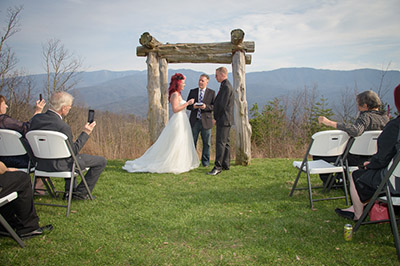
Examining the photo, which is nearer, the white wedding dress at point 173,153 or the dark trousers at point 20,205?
the dark trousers at point 20,205

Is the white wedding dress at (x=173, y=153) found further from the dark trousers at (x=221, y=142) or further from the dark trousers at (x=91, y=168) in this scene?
the dark trousers at (x=91, y=168)

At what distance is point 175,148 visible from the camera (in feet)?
21.5

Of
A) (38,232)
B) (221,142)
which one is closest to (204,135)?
(221,142)

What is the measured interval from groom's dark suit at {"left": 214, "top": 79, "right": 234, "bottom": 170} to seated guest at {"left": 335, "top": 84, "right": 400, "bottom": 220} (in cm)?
342

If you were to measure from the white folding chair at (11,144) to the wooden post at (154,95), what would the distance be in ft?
13.1

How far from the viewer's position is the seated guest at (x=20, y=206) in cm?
296

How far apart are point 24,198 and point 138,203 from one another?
166 cm

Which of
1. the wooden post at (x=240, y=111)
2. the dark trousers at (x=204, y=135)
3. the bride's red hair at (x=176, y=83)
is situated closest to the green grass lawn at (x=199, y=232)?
the dark trousers at (x=204, y=135)

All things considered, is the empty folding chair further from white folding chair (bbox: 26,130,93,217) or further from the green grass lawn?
white folding chair (bbox: 26,130,93,217)

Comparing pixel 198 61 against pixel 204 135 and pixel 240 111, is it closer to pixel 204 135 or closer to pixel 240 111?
pixel 240 111

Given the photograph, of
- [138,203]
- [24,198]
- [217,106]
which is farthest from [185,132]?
[24,198]

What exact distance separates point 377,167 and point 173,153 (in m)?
4.28

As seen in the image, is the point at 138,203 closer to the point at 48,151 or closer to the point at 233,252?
the point at 48,151

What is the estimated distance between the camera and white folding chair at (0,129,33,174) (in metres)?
3.71
